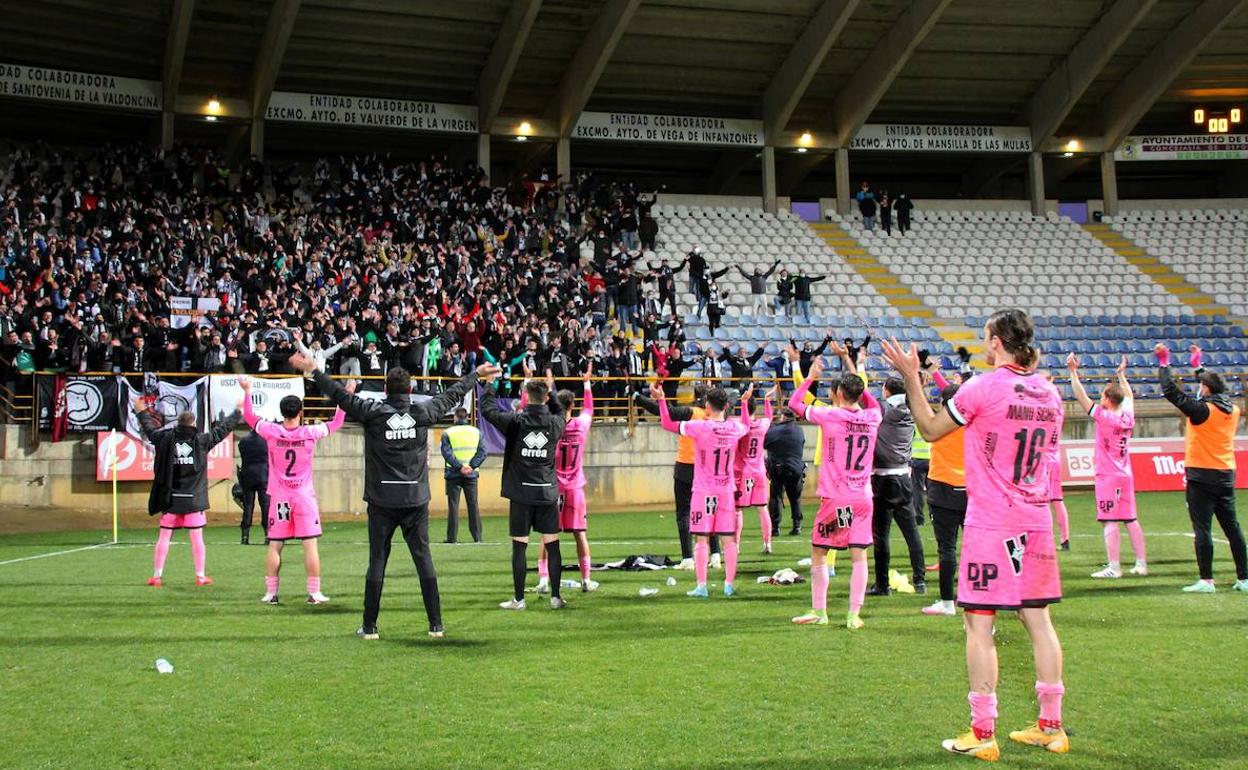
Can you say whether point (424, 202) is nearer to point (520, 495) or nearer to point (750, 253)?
point (750, 253)

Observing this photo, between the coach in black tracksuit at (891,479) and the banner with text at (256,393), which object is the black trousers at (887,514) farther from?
the banner with text at (256,393)

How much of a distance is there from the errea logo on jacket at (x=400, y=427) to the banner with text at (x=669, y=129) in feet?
85.9

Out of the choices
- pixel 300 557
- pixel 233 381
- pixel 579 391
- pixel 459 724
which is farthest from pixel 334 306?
pixel 459 724

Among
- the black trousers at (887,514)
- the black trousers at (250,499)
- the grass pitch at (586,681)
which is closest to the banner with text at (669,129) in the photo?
the black trousers at (250,499)

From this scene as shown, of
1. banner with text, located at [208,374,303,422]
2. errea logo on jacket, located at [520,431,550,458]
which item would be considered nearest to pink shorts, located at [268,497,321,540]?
errea logo on jacket, located at [520,431,550,458]

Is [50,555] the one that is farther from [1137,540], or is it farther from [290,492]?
[1137,540]

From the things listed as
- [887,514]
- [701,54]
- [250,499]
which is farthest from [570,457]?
[701,54]

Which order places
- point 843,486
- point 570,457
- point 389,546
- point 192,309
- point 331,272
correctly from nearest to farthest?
point 389,546 < point 843,486 < point 570,457 < point 192,309 < point 331,272

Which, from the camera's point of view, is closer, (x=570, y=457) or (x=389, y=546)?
(x=389, y=546)

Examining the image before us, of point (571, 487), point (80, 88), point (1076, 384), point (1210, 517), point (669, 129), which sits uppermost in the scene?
point (669, 129)

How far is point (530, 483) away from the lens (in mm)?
10469

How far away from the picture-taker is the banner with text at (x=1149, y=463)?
2438cm

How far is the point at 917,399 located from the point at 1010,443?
543 millimetres

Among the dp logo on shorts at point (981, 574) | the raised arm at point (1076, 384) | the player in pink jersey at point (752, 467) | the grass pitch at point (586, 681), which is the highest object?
the raised arm at point (1076, 384)
